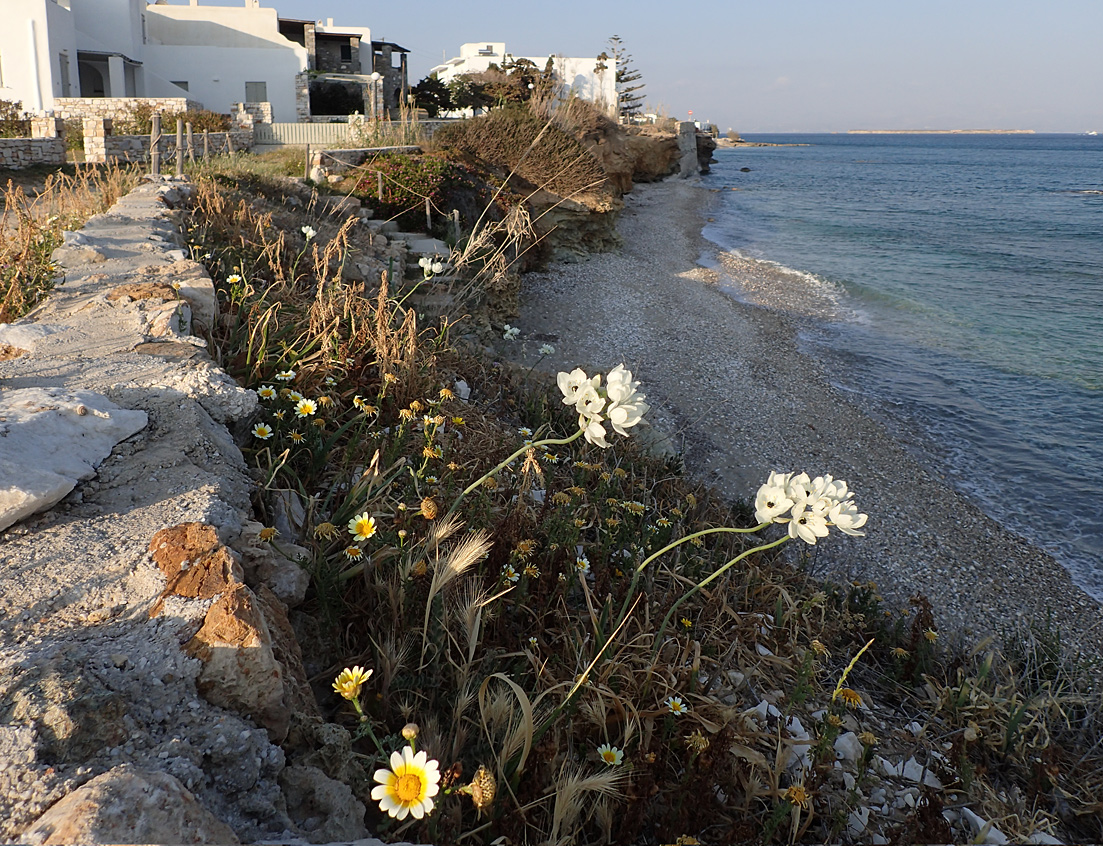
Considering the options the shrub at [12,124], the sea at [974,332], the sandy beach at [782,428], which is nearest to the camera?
the sandy beach at [782,428]

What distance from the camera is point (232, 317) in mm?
4383

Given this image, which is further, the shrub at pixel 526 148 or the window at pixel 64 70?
the window at pixel 64 70

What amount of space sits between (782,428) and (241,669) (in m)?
7.90

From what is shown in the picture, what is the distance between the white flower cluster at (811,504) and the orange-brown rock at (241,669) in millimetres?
1371

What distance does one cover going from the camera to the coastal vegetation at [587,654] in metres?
2.07

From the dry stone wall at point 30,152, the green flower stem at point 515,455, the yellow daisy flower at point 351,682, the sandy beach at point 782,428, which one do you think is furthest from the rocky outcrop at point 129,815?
the dry stone wall at point 30,152

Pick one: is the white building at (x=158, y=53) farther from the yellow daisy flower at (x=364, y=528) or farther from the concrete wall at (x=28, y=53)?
the yellow daisy flower at (x=364, y=528)

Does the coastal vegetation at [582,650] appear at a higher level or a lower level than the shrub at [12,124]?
lower

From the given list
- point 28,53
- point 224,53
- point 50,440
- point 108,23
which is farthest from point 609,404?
point 224,53

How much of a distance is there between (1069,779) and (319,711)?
10.8 feet

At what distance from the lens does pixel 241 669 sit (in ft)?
5.59

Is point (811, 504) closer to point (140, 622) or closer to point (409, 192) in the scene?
point (140, 622)

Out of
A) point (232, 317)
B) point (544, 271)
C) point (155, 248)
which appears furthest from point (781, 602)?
point (544, 271)

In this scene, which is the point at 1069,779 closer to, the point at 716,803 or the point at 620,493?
the point at 716,803
